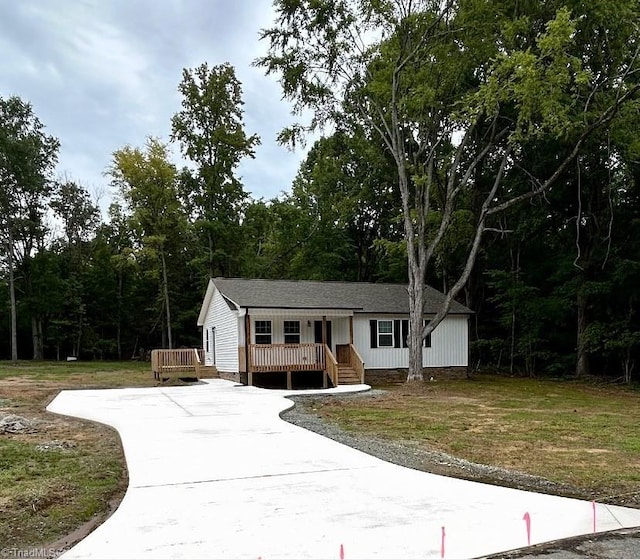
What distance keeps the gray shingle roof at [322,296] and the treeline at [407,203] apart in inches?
87.5

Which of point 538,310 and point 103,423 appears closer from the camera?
point 103,423

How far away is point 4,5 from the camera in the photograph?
32.0ft

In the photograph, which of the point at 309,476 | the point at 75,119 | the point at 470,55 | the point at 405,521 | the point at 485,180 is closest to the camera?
the point at 405,521

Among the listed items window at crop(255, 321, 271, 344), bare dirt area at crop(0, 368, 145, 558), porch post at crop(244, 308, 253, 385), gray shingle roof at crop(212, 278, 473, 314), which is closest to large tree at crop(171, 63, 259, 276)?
gray shingle roof at crop(212, 278, 473, 314)

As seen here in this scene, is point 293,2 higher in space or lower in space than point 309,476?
higher

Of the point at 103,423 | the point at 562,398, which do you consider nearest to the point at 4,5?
the point at 103,423

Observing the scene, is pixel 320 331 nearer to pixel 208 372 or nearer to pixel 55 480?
pixel 208 372

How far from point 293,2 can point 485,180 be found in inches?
489

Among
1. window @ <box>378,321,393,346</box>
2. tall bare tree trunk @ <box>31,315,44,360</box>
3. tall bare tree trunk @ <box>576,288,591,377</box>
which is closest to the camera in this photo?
window @ <box>378,321,393,346</box>

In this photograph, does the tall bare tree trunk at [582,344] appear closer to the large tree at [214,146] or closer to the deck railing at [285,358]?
the deck railing at [285,358]

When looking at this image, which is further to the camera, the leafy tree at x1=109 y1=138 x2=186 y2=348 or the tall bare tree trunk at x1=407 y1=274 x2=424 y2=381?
the leafy tree at x1=109 y1=138 x2=186 y2=348

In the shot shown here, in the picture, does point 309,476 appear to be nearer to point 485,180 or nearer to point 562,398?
point 562,398

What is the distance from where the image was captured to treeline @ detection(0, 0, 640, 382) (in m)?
16.9

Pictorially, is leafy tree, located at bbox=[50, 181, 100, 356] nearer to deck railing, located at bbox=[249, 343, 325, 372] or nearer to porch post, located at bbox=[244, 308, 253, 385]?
porch post, located at bbox=[244, 308, 253, 385]
